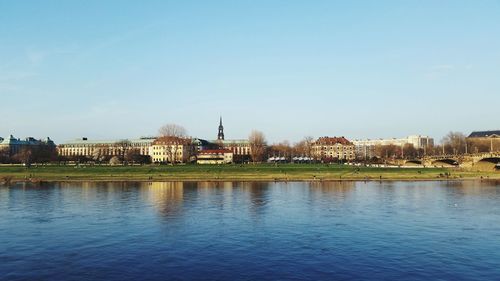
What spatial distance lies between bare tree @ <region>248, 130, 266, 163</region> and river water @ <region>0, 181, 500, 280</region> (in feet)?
401

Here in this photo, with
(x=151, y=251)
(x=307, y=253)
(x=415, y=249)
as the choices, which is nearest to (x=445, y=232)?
(x=415, y=249)

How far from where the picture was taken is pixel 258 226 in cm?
3841

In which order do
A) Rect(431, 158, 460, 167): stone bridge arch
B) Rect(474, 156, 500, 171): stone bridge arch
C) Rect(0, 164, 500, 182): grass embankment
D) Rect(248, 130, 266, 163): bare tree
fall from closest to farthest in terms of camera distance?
Rect(0, 164, 500, 182): grass embankment < Rect(474, 156, 500, 171): stone bridge arch < Rect(431, 158, 460, 167): stone bridge arch < Rect(248, 130, 266, 163): bare tree

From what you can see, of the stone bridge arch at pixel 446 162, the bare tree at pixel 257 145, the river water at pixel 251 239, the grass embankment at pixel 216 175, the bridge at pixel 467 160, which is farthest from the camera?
the bare tree at pixel 257 145

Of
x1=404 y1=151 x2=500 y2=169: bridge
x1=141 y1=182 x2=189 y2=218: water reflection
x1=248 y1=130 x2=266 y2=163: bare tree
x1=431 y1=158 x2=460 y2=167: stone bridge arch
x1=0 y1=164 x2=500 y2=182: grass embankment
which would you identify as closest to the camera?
x1=141 y1=182 x2=189 y2=218: water reflection

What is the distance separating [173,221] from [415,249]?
2087cm

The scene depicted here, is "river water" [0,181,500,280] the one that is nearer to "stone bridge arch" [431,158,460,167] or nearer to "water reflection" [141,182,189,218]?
"water reflection" [141,182,189,218]

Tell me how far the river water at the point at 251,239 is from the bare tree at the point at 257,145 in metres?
122

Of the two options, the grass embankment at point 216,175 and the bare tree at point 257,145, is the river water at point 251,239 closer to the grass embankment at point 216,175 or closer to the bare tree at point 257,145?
the grass embankment at point 216,175

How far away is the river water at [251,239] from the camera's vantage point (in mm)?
24875

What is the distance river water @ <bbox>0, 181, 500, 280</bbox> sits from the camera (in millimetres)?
24875

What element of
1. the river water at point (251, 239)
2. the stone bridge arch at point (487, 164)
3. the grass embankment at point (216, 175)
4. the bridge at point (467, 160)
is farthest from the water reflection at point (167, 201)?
the stone bridge arch at point (487, 164)

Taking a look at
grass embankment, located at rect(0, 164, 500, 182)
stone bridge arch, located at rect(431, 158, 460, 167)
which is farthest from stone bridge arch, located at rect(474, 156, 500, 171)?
stone bridge arch, located at rect(431, 158, 460, 167)

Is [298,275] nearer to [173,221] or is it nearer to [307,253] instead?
[307,253]
